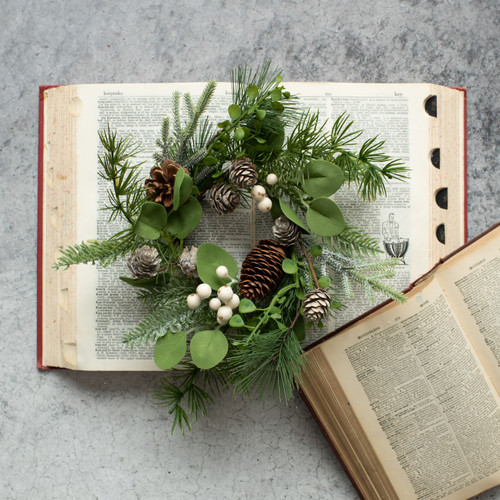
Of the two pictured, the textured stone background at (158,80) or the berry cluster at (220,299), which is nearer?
the berry cluster at (220,299)

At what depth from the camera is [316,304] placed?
0.59 metres

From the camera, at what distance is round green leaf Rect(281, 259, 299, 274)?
0.62 m

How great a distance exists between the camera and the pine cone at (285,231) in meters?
0.64

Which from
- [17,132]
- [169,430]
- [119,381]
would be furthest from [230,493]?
[17,132]

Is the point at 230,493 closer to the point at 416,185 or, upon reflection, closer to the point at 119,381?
the point at 119,381

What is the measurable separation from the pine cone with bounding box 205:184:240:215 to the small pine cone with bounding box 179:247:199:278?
73 mm

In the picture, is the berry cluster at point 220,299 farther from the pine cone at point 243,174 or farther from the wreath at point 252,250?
the pine cone at point 243,174

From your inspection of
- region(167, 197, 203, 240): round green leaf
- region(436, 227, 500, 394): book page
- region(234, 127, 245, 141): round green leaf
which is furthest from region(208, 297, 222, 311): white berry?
region(436, 227, 500, 394): book page

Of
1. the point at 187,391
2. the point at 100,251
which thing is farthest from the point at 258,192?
the point at 187,391

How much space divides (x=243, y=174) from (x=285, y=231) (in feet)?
0.33

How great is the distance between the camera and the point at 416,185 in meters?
0.72

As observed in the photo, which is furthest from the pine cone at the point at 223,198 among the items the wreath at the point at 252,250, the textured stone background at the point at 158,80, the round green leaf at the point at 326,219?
the textured stone background at the point at 158,80

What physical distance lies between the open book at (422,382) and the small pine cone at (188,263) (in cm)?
21

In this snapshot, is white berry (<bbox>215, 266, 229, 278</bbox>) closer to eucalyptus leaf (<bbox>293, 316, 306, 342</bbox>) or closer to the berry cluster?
the berry cluster
